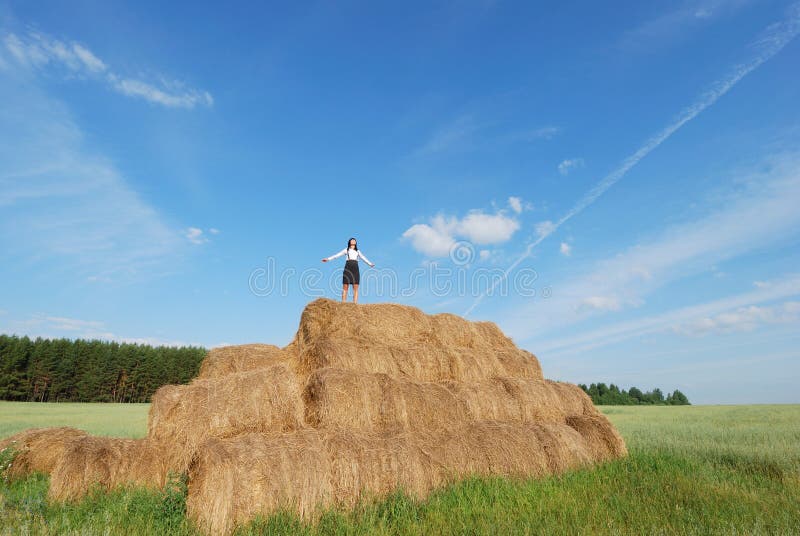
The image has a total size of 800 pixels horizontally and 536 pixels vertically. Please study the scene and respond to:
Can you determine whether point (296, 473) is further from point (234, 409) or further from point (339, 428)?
point (234, 409)

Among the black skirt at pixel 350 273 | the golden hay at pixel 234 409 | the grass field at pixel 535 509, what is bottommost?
the grass field at pixel 535 509

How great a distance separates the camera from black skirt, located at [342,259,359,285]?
13.1 metres

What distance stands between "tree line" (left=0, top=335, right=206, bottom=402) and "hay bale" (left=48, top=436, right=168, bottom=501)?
55.5 meters

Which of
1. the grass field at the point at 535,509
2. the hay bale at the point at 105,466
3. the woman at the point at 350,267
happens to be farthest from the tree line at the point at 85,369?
the grass field at the point at 535,509

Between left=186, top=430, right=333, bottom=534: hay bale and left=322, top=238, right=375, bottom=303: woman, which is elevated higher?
left=322, top=238, right=375, bottom=303: woman

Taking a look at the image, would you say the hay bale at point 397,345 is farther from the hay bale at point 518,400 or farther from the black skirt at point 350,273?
the black skirt at point 350,273

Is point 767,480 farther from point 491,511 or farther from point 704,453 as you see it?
point 491,511

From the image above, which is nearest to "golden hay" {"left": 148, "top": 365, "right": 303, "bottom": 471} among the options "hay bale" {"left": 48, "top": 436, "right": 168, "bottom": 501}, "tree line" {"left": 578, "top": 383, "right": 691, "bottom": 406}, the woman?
"hay bale" {"left": 48, "top": 436, "right": 168, "bottom": 501}

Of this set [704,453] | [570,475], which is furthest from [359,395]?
A: [704,453]

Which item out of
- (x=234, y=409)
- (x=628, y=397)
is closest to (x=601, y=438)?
(x=234, y=409)

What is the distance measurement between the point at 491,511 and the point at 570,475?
3371 mm

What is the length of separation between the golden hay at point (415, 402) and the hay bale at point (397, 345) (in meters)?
0.52

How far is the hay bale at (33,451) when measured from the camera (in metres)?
9.51

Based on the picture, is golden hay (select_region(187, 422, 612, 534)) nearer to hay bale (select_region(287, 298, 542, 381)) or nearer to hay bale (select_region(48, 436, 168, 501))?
hay bale (select_region(287, 298, 542, 381))
